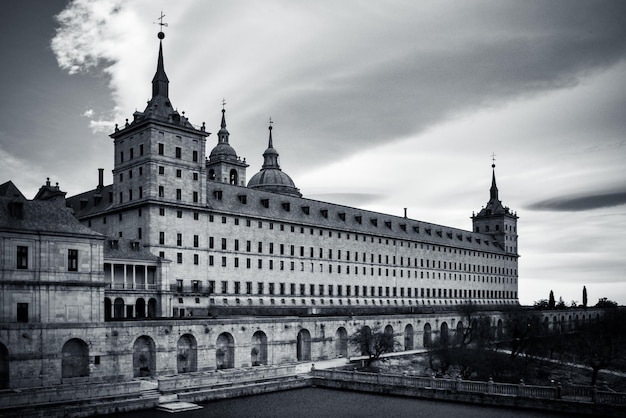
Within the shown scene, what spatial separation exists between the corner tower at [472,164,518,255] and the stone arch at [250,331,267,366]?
3608 inches

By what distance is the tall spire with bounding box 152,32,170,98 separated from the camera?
68.7 meters

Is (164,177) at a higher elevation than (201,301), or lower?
higher

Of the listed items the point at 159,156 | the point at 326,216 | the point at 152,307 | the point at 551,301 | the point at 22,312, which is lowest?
the point at 551,301

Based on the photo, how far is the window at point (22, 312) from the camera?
4219 centimetres

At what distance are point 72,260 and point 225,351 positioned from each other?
15403 millimetres

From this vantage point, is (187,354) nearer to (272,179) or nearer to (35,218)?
(35,218)

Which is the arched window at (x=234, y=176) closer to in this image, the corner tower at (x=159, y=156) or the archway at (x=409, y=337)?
the corner tower at (x=159, y=156)

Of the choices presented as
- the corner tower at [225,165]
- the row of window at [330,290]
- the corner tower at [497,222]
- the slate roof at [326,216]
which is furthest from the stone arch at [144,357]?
the corner tower at [497,222]

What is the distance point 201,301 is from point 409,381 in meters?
27.2

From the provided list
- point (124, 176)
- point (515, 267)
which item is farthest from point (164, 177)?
point (515, 267)

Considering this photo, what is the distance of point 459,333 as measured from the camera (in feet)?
266

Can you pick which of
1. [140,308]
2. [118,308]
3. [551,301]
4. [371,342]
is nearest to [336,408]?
[371,342]

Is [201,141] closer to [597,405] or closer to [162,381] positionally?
[162,381]

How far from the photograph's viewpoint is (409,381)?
150 ft
